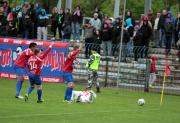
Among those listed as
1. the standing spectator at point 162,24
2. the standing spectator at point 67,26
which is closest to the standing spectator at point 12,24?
Result: the standing spectator at point 67,26

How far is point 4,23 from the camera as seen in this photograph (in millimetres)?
36188

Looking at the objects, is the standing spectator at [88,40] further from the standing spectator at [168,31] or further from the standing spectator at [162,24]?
the standing spectator at [168,31]

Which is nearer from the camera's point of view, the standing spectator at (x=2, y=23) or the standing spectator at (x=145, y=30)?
the standing spectator at (x=145, y=30)

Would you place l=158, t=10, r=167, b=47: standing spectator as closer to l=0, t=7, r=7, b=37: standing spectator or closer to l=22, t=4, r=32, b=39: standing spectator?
l=22, t=4, r=32, b=39: standing spectator

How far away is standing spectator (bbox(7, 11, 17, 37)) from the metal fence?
4754 mm

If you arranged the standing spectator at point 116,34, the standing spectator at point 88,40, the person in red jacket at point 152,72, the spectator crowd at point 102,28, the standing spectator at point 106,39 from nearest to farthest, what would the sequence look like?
the person in red jacket at point 152,72 < the spectator crowd at point 102,28 < the standing spectator at point 116,34 < the standing spectator at point 106,39 < the standing spectator at point 88,40

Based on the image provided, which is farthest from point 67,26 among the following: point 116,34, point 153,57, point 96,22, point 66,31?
point 153,57

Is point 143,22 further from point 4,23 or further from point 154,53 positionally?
point 4,23

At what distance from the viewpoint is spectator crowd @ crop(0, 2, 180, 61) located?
32.8 metres

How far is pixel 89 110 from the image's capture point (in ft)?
66.7

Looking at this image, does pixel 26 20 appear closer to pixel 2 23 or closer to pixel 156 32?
pixel 2 23

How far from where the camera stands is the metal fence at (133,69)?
3186 cm

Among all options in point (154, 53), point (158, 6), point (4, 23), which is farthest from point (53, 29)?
point (158, 6)

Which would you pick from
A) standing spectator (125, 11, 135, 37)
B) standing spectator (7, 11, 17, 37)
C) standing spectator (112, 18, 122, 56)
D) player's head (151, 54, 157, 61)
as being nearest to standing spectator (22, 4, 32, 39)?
standing spectator (7, 11, 17, 37)
